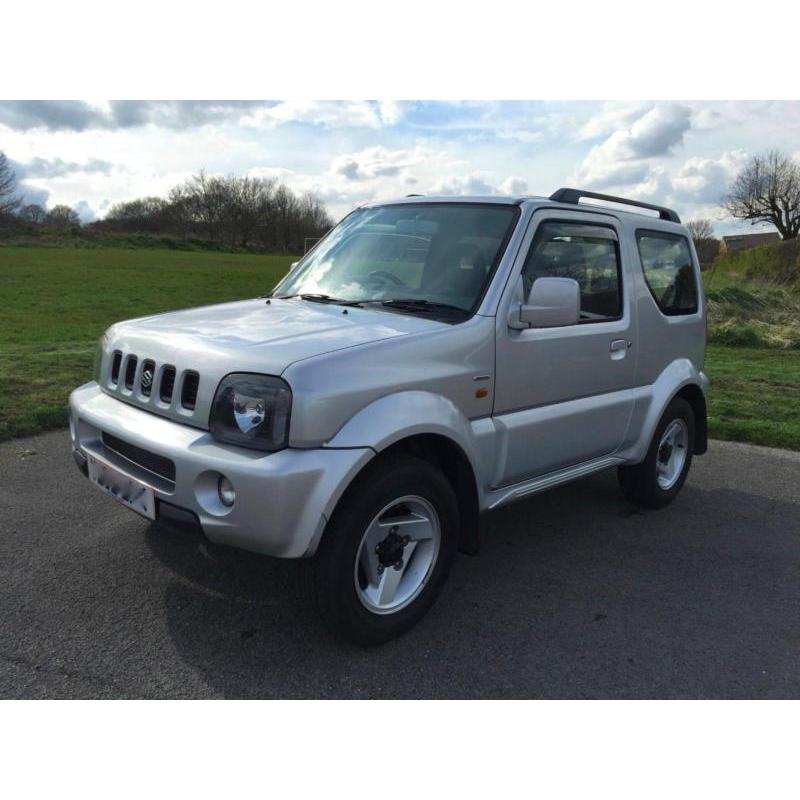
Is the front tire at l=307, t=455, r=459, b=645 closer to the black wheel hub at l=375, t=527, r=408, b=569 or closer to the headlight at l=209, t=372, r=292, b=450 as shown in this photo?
the black wheel hub at l=375, t=527, r=408, b=569

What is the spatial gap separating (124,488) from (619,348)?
2943 mm

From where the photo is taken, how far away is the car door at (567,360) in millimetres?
3740

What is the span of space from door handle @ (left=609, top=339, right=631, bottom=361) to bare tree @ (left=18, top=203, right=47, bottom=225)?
173 ft

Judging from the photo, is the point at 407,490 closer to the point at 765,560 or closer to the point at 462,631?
the point at 462,631

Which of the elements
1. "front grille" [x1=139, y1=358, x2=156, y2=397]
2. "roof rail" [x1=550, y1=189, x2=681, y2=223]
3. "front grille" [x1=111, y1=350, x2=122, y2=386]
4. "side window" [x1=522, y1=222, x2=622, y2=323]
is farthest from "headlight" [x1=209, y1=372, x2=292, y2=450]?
"roof rail" [x1=550, y1=189, x2=681, y2=223]

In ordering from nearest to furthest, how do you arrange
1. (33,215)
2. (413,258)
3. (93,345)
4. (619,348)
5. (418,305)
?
(418,305) < (413,258) < (619,348) < (93,345) < (33,215)

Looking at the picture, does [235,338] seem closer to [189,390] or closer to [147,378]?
[189,390]

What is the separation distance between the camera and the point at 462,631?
3.44 metres

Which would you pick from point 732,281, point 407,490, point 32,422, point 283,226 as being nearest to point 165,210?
point 283,226

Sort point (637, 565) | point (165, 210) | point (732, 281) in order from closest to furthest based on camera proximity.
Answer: point (637, 565) < point (732, 281) < point (165, 210)

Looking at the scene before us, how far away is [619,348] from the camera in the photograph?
445cm

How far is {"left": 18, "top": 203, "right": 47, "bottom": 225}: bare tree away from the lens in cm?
4944

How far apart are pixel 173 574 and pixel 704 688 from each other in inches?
104

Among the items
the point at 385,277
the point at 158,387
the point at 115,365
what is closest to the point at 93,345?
the point at 115,365
